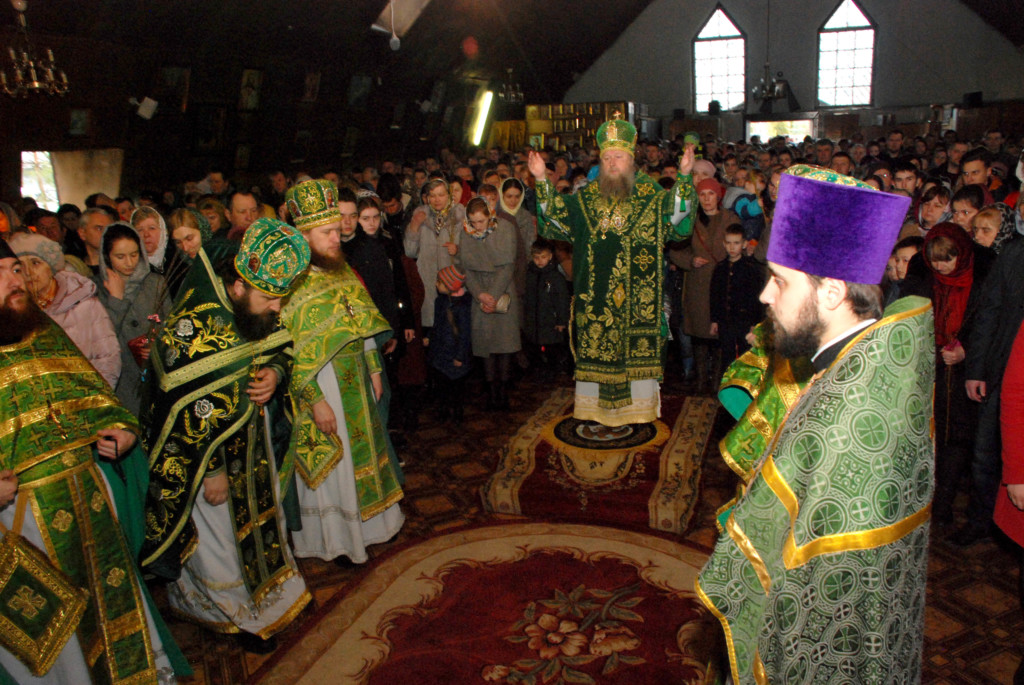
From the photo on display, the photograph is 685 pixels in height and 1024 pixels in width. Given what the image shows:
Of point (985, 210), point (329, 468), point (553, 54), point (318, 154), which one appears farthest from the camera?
point (553, 54)

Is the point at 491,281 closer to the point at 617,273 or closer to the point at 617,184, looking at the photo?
the point at 617,273

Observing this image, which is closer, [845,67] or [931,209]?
[931,209]

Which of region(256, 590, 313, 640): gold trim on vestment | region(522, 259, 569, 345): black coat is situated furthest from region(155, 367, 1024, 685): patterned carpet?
region(522, 259, 569, 345): black coat

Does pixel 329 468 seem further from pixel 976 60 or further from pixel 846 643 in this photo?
pixel 976 60

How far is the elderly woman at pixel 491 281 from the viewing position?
5320 millimetres

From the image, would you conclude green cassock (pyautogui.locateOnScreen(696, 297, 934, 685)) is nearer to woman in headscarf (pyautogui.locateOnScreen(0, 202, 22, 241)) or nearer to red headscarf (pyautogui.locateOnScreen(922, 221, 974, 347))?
red headscarf (pyautogui.locateOnScreen(922, 221, 974, 347))

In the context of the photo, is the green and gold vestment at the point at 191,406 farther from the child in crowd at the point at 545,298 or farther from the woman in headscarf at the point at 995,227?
the woman in headscarf at the point at 995,227

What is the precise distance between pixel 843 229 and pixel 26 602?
2.36 metres

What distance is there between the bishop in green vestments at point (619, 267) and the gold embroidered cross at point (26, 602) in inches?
126

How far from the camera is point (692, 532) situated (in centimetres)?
384

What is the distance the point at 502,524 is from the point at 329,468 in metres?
1.04

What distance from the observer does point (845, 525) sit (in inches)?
57.2

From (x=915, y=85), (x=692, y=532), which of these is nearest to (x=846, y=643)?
(x=692, y=532)

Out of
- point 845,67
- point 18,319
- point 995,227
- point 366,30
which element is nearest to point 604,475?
point 995,227
